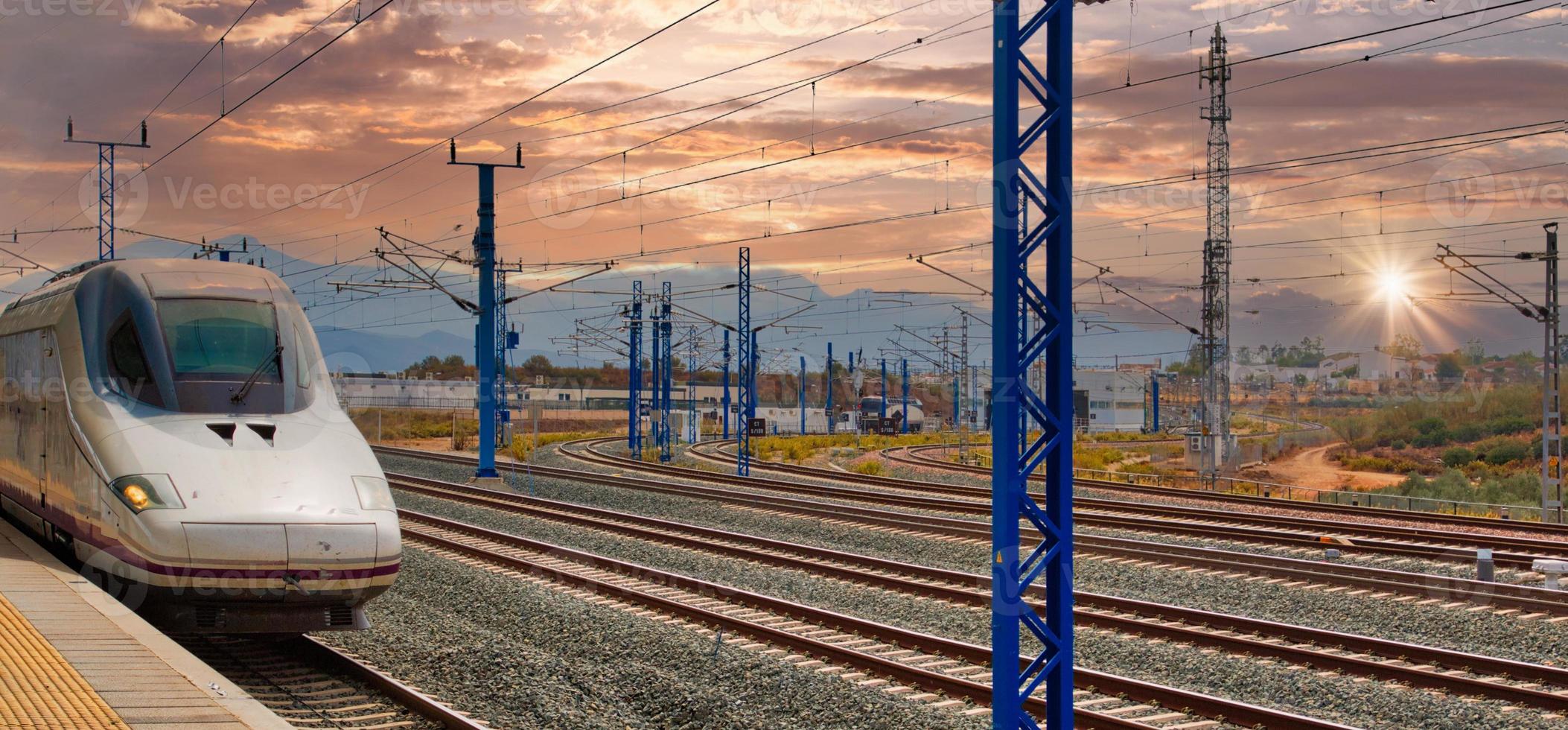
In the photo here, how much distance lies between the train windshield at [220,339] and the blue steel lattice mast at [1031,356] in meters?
8.09

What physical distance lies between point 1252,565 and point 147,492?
48.3 feet

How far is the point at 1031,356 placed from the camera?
764cm

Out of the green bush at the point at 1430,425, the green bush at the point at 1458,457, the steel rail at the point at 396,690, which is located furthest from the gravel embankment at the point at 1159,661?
the green bush at the point at 1430,425

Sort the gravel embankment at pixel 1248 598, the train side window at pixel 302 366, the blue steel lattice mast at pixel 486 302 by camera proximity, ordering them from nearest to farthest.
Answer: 1. the train side window at pixel 302 366
2. the gravel embankment at pixel 1248 598
3. the blue steel lattice mast at pixel 486 302

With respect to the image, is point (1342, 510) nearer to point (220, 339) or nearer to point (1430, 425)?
point (220, 339)

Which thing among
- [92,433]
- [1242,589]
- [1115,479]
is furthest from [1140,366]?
[92,433]

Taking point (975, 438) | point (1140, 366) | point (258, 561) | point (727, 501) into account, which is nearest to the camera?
point (258, 561)

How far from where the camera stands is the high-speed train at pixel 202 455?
34.5 feet

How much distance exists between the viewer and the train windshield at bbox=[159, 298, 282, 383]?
12078 mm

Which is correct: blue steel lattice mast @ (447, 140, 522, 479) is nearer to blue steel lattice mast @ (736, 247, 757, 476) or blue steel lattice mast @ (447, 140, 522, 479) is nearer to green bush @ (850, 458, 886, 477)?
blue steel lattice mast @ (736, 247, 757, 476)

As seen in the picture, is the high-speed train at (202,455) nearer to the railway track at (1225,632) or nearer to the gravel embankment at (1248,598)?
the railway track at (1225,632)

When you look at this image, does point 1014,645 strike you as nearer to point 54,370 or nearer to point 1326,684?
point 1326,684

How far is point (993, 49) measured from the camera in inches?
291

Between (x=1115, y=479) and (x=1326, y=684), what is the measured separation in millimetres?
33371
